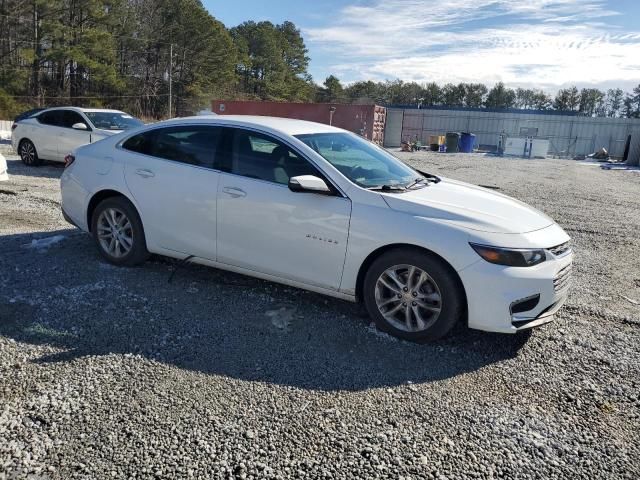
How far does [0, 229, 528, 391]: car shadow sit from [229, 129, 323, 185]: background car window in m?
1.12

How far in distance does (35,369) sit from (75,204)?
263cm

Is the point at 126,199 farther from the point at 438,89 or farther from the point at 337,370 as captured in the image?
the point at 438,89

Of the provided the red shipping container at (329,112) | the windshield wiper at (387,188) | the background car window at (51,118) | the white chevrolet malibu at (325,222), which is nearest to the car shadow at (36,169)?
the background car window at (51,118)

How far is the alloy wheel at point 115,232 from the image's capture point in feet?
17.3

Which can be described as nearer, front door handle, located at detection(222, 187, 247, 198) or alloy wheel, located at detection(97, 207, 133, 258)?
front door handle, located at detection(222, 187, 247, 198)

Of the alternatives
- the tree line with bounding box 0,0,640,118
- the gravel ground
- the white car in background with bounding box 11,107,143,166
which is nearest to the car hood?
the gravel ground

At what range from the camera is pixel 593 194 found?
1425 centimetres

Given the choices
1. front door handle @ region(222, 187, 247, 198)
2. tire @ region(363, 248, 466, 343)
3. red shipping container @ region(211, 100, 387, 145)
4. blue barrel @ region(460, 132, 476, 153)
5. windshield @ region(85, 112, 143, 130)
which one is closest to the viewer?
tire @ region(363, 248, 466, 343)

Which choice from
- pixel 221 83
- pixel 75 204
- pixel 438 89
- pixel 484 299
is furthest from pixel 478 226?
pixel 438 89

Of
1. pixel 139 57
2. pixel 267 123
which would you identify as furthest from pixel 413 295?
pixel 139 57

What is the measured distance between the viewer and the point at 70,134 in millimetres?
12242

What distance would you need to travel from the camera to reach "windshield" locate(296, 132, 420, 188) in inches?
176

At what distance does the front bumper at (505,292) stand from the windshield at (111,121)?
10.7 m

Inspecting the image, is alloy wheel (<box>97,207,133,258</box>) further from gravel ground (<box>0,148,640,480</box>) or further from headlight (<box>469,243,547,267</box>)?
headlight (<box>469,243,547,267</box>)
